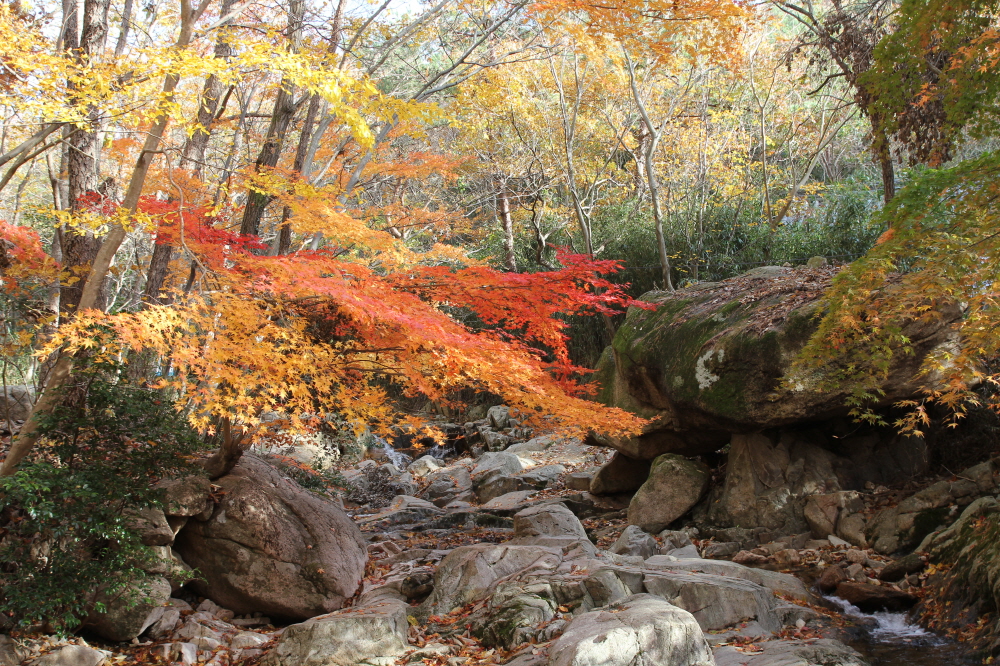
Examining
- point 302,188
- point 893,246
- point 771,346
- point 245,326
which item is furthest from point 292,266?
point 771,346

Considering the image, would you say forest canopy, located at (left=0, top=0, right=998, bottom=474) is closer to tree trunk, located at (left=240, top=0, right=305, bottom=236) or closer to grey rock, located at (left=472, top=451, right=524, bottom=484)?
tree trunk, located at (left=240, top=0, right=305, bottom=236)

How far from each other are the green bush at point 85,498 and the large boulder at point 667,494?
5.77m

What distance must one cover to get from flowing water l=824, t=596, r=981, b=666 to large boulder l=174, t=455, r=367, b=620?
447cm

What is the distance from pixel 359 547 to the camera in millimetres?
7031

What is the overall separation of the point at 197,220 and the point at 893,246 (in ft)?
22.6

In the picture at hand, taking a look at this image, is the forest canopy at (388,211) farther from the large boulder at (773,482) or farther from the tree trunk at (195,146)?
the large boulder at (773,482)

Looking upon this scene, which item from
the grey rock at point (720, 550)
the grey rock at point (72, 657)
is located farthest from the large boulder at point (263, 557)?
the grey rock at point (720, 550)

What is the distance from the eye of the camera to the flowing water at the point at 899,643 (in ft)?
16.1

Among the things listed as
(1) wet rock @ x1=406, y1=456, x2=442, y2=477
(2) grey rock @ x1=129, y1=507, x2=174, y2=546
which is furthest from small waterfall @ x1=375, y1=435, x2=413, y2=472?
(2) grey rock @ x1=129, y1=507, x2=174, y2=546

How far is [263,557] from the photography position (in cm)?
609

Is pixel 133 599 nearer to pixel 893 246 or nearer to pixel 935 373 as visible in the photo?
pixel 893 246

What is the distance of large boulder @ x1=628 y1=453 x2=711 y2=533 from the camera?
29.2 feet

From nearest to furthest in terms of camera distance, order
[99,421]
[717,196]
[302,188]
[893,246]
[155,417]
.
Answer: [893,246]
[99,421]
[155,417]
[302,188]
[717,196]

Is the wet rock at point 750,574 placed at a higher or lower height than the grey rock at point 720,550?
higher
